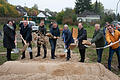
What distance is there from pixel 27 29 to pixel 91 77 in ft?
12.9

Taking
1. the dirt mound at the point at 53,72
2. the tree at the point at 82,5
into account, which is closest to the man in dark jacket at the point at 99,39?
the dirt mound at the point at 53,72

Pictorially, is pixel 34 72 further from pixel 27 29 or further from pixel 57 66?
pixel 27 29

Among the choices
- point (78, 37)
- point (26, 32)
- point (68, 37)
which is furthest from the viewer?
point (26, 32)

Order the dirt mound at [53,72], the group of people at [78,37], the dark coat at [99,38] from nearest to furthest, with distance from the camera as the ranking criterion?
the dirt mound at [53,72] < the group of people at [78,37] < the dark coat at [99,38]

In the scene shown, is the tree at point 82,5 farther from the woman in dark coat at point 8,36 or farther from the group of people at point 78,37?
the woman in dark coat at point 8,36

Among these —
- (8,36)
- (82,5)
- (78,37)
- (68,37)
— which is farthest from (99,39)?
(82,5)

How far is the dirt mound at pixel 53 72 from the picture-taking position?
11.9 feet

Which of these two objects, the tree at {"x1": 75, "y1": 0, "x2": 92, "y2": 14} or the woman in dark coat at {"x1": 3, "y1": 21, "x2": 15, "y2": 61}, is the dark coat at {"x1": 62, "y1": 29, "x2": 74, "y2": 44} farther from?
the tree at {"x1": 75, "y1": 0, "x2": 92, "y2": 14}

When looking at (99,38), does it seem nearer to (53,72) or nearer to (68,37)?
(68,37)

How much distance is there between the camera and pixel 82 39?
620 cm

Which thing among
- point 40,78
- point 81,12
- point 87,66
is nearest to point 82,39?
point 87,66

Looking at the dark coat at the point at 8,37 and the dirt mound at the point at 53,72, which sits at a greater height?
the dark coat at the point at 8,37

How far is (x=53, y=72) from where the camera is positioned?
3789 millimetres

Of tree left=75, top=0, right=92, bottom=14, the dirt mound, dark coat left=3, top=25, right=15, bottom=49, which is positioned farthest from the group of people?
tree left=75, top=0, right=92, bottom=14
